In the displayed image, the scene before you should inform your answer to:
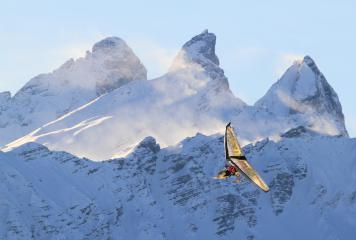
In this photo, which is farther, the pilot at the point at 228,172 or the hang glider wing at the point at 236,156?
the pilot at the point at 228,172

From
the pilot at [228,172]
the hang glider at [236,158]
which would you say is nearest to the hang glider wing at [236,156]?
the hang glider at [236,158]

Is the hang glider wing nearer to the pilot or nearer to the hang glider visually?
the hang glider

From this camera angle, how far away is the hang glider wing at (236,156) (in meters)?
80.3

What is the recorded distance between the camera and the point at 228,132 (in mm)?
80688

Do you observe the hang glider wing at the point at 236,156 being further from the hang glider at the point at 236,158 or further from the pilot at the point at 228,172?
the pilot at the point at 228,172

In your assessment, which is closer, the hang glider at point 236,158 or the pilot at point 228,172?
the hang glider at point 236,158

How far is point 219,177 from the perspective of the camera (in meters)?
82.4

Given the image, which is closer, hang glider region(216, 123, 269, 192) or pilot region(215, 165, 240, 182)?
hang glider region(216, 123, 269, 192)

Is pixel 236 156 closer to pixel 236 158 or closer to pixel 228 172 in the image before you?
pixel 236 158

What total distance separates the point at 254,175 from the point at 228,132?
295 centimetres

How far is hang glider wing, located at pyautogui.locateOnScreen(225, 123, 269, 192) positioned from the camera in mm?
80256

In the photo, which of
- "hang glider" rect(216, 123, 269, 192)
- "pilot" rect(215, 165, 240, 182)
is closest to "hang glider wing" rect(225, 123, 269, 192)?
"hang glider" rect(216, 123, 269, 192)

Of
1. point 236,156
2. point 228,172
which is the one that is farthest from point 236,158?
point 228,172

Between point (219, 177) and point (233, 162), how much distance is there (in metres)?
1.35
